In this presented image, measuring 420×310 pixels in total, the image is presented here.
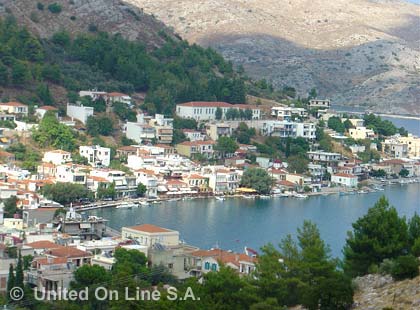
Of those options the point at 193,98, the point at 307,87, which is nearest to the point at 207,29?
the point at 307,87

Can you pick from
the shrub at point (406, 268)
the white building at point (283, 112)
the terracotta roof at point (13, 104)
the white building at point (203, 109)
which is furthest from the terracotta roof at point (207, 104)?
the shrub at point (406, 268)

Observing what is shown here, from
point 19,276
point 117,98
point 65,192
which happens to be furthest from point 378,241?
point 117,98

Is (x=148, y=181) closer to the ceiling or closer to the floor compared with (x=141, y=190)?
closer to the ceiling

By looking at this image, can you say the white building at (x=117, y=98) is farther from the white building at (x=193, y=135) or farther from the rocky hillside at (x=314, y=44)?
the rocky hillside at (x=314, y=44)

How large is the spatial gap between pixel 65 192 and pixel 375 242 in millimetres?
14553

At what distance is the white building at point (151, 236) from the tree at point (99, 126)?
551 inches

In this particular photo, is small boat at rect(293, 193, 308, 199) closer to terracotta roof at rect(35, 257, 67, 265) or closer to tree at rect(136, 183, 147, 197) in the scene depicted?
tree at rect(136, 183, 147, 197)

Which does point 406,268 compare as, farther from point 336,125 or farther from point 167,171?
point 336,125

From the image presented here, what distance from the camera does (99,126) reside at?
3591 centimetres

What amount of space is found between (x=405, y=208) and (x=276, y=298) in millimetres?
18139

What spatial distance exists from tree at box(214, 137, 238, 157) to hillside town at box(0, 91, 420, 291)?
0.04 metres

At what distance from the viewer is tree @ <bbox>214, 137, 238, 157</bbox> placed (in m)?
36.5

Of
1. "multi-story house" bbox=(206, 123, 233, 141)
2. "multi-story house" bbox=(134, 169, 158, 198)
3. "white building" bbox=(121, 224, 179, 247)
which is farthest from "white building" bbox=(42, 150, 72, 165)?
"white building" bbox=(121, 224, 179, 247)

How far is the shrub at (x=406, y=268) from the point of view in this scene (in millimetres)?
12984
